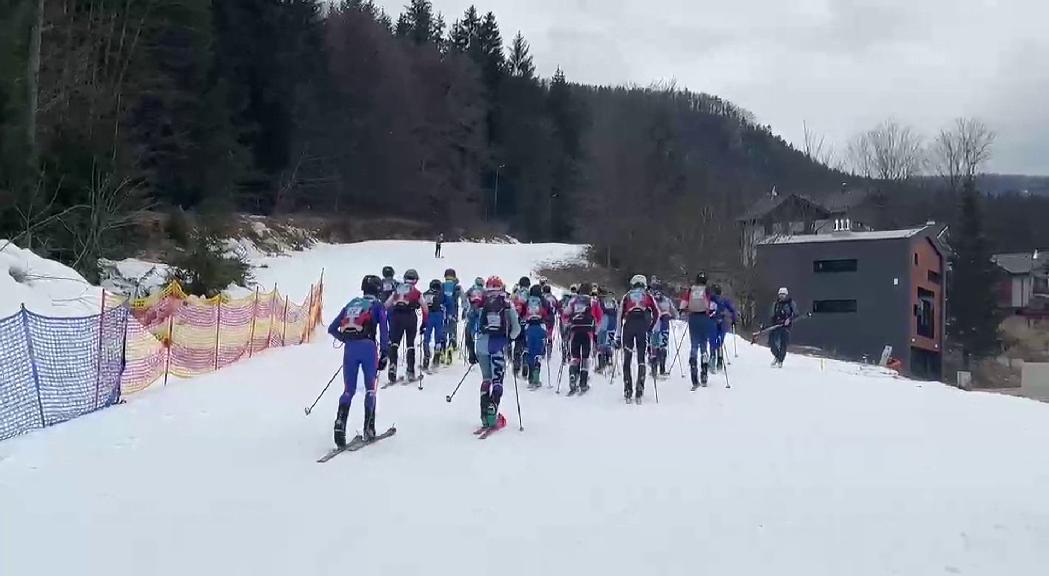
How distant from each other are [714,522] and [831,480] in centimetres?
220

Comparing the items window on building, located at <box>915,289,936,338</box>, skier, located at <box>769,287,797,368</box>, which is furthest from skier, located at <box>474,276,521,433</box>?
window on building, located at <box>915,289,936,338</box>

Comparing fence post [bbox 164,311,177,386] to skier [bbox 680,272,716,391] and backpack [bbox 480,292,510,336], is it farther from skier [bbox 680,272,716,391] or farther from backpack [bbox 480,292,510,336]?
skier [bbox 680,272,716,391]

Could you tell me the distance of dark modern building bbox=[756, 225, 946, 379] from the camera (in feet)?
174

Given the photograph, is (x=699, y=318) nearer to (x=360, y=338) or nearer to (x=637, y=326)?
(x=637, y=326)

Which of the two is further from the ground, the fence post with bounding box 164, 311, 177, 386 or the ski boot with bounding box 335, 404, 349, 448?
the fence post with bounding box 164, 311, 177, 386

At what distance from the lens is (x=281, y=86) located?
176 ft

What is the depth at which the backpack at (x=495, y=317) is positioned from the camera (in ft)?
40.8

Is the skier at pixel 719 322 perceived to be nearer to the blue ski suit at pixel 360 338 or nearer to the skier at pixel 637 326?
the skier at pixel 637 326

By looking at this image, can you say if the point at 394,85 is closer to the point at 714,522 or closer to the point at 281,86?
the point at 281,86

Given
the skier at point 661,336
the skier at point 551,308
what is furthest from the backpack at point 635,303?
the skier at point 551,308

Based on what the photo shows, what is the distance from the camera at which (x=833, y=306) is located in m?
55.1

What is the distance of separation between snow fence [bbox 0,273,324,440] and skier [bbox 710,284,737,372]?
1023cm

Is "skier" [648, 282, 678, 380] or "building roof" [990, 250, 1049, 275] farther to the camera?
"building roof" [990, 250, 1049, 275]

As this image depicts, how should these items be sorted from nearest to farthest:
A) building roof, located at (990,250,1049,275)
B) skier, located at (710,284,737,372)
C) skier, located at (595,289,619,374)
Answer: skier, located at (710,284,737,372) < skier, located at (595,289,619,374) < building roof, located at (990,250,1049,275)
